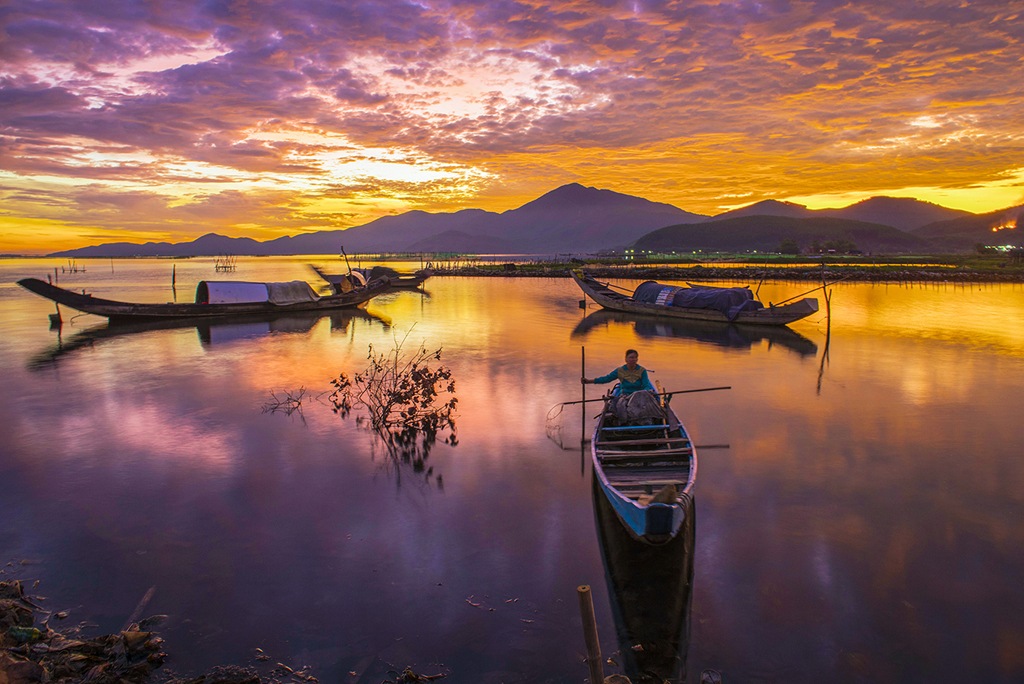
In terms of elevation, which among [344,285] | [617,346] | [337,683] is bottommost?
[337,683]

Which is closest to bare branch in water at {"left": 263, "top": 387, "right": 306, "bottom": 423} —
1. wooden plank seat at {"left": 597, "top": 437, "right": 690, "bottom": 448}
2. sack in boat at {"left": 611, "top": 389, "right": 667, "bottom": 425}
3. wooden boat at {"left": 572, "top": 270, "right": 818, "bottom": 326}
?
sack in boat at {"left": 611, "top": 389, "right": 667, "bottom": 425}

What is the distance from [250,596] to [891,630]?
24.0 ft

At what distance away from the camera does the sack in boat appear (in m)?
9.14

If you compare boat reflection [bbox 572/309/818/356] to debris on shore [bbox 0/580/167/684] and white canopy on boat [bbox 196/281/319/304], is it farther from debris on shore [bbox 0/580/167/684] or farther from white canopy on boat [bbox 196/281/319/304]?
debris on shore [bbox 0/580/167/684]

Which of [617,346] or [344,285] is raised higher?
[344,285]

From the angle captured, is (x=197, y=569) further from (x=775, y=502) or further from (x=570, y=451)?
(x=775, y=502)

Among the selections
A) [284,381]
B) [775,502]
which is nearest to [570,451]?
[775,502]

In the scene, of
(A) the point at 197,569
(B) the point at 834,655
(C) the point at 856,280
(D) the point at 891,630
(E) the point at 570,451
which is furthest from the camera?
(C) the point at 856,280

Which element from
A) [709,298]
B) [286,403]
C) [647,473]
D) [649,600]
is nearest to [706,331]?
[709,298]

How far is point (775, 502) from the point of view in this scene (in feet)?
28.7

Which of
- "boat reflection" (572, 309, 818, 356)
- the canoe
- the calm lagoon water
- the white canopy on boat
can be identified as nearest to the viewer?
the canoe

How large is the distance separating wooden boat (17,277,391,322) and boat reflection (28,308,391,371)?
485mm

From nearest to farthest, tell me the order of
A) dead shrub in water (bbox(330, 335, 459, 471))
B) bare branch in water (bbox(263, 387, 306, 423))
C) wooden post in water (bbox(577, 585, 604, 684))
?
wooden post in water (bbox(577, 585, 604, 684)) → dead shrub in water (bbox(330, 335, 459, 471)) → bare branch in water (bbox(263, 387, 306, 423))

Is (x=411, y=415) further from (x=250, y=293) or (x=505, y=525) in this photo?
(x=250, y=293)
